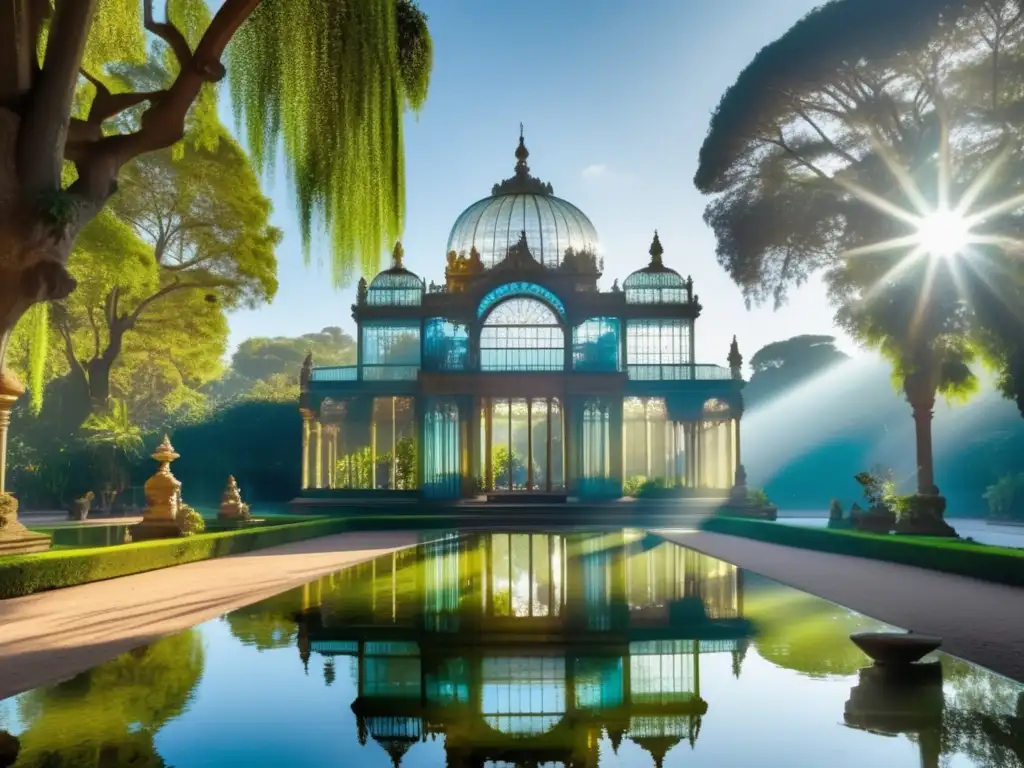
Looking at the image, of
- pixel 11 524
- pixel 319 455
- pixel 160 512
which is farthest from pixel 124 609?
pixel 319 455

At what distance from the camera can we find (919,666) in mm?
7227

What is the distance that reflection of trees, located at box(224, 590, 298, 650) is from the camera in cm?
838

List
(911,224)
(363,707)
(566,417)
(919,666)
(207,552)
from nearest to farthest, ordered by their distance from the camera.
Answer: (363,707), (919,666), (207,552), (911,224), (566,417)

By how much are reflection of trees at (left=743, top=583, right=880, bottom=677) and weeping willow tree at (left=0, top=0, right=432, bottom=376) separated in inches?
238

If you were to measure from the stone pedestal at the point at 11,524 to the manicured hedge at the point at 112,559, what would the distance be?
611mm

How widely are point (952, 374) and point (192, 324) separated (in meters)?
31.4

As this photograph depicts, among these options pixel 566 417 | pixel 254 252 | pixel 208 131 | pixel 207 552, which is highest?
pixel 254 252

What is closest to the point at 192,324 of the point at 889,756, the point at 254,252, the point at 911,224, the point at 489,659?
the point at 254,252

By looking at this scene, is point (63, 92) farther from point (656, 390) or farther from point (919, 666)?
point (656, 390)

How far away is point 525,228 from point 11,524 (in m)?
28.9

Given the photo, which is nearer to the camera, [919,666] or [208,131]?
[919,666]

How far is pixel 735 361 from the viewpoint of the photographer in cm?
3544

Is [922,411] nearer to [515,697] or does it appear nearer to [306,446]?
[515,697]

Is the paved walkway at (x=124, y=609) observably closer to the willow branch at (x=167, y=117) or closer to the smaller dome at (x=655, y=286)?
the willow branch at (x=167, y=117)
